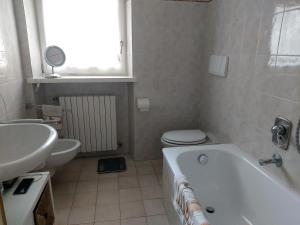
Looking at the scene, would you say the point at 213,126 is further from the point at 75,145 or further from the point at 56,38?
the point at 56,38

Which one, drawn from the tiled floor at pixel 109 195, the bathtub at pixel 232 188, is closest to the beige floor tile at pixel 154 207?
the tiled floor at pixel 109 195

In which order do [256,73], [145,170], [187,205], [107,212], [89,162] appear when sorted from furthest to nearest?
[89,162], [145,170], [107,212], [256,73], [187,205]

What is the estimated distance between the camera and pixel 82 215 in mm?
1735

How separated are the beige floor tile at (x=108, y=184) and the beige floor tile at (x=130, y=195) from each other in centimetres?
10

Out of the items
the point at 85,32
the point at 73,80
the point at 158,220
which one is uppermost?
the point at 85,32

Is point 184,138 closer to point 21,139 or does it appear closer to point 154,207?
point 154,207

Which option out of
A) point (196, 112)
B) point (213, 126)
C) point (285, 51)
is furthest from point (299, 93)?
point (196, 112)

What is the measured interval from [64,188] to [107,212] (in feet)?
1.83

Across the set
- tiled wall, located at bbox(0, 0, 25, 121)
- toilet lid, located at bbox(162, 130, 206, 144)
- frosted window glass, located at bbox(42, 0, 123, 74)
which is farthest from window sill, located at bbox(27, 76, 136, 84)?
toilet lid, located at bbox(162, 130, 206, 144)

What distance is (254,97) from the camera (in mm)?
1533

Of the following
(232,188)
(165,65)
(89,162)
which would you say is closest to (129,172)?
(89,162)

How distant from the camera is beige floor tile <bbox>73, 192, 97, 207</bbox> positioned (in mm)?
1857

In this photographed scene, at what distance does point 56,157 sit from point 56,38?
124 centimetres

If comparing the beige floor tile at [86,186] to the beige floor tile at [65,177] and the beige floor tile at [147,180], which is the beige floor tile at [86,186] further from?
the beige floor tile at [147,180]
